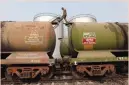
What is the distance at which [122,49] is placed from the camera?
12.3m

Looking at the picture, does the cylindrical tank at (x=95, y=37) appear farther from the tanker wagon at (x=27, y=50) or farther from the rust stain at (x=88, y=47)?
the tanker wagon at (x=27, y=50)

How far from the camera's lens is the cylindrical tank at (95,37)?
11969 mm

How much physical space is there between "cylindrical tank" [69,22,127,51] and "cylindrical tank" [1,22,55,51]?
4.19 ft

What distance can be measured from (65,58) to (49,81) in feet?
6.23

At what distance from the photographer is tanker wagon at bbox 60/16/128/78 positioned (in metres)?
11.7

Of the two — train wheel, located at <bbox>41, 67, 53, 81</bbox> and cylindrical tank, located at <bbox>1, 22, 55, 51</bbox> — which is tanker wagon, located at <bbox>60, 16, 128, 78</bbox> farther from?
cylindrical tank, located at <bbox>1, 22, 55, 51</bbox>

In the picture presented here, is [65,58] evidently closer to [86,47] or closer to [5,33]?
[86,47]

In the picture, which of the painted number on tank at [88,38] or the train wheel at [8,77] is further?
the painted number on tank at [88,38]

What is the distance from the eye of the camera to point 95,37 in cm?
1202

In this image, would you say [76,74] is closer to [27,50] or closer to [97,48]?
[97,48]

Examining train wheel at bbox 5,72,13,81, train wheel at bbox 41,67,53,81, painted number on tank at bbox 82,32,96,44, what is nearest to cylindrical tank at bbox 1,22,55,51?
train wheel at bbox 41,67,53,81

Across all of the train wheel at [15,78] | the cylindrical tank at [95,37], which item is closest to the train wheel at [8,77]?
the train wheel at [15,78]

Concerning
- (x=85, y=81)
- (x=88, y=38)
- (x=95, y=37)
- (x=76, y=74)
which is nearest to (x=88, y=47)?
(x=88, y=38)

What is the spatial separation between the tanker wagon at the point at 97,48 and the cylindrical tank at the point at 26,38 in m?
1.29
